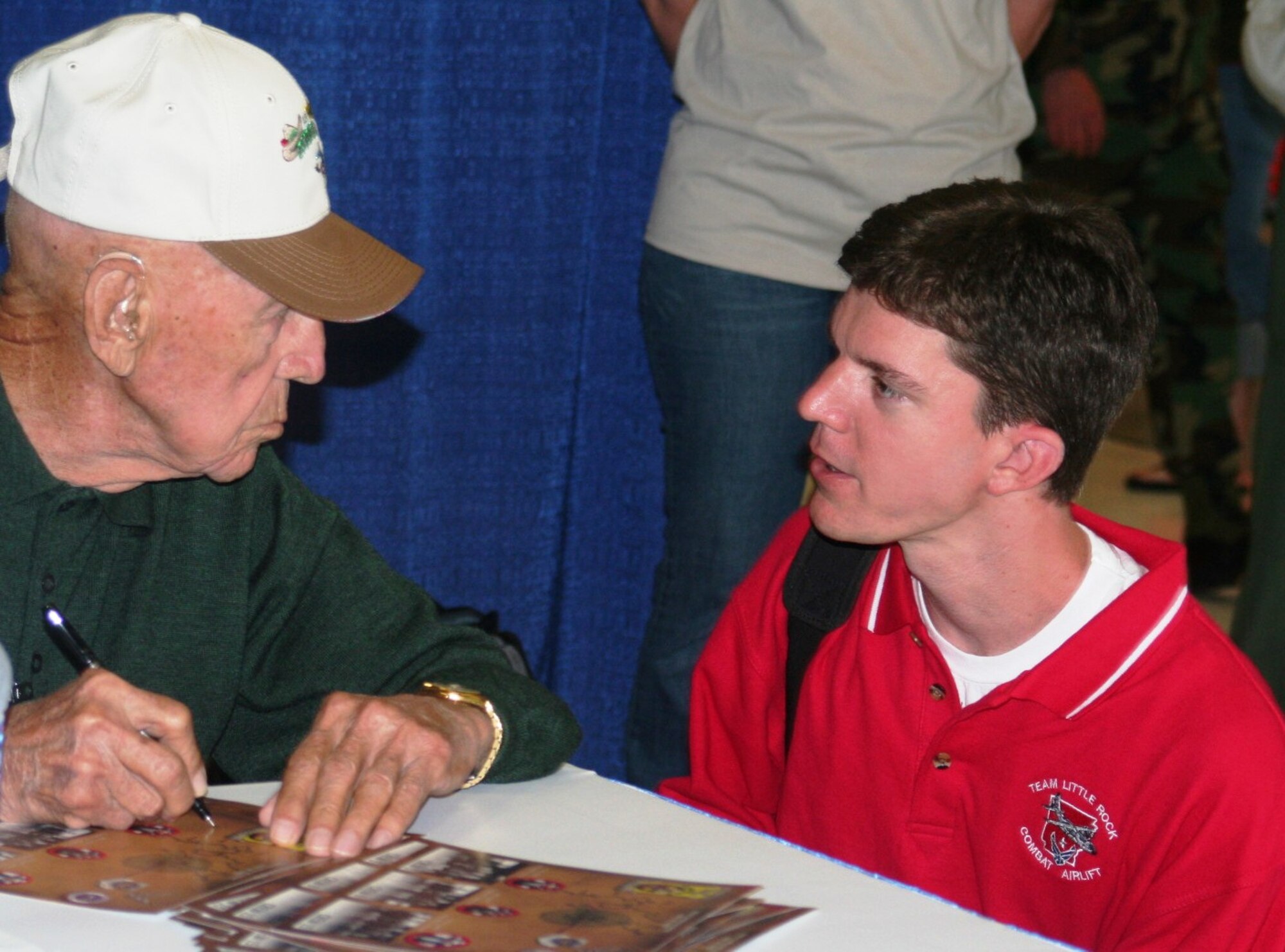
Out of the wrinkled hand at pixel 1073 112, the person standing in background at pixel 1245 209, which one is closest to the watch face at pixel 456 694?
the wrinkled hand at pixel 1073 112

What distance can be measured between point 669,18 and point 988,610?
4.02ft

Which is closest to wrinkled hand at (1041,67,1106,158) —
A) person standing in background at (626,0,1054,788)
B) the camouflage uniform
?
the camouflage uniform

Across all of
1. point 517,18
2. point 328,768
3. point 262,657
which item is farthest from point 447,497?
point 328,768

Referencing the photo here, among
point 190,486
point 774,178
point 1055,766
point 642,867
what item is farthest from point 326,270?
point 774,178

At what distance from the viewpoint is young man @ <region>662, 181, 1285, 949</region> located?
1491 millimetres

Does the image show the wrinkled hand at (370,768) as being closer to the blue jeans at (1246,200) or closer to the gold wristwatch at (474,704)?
the gold wristwatch at (474,704)

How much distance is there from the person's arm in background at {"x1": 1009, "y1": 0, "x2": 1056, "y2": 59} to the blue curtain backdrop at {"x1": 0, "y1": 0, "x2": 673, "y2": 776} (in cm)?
61

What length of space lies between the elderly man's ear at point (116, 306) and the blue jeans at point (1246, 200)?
356 cm

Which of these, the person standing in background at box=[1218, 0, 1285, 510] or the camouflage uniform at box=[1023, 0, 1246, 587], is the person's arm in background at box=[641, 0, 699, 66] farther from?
the person standing in background at box=[1218, 0, 1285, 510]

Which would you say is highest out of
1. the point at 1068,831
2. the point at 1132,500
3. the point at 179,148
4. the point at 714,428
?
the point at 179,148

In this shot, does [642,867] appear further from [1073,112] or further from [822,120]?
[1073,112]

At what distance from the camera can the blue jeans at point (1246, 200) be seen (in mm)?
4309

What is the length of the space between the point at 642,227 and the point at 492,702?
145 centimetres

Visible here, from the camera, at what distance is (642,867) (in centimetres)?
122
